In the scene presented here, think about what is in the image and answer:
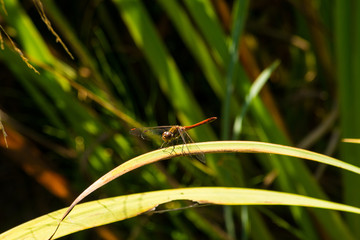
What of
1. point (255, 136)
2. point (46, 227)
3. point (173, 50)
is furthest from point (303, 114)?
point (46, 227)

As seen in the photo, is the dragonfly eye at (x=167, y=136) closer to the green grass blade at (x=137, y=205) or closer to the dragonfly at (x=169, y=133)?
the dragonfly at (x=169, y=133)

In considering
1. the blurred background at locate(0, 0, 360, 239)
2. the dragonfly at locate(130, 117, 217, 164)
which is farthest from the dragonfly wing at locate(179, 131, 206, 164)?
the blurred background at locate(0, 0, 360, 239)

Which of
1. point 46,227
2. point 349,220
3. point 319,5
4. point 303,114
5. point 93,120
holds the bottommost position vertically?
point 46,227

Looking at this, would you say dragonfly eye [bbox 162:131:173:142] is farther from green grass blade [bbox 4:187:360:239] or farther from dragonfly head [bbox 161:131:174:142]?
green grass blade [bbox 4:187:360:239]

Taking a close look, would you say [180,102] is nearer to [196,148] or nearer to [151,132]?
[151,132]

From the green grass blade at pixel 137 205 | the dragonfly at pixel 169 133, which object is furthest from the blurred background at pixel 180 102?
the green grass blade at pixel 137 205

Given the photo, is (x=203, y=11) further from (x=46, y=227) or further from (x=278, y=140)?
(x=46, y=227)

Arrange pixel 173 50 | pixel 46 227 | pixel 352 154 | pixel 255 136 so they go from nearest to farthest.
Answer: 1. pixel 46 227
2. pixel 352 154
3. pixel 255 136
4. pixel 173 50

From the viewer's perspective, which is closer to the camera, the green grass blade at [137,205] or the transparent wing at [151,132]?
the green grass blade at [137,205]
